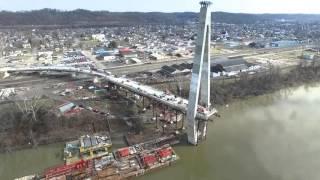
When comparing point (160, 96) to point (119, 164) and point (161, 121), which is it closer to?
point (161, 121)

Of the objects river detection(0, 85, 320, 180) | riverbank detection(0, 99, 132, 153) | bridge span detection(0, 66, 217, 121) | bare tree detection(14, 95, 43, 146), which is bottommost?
river detection(0, 85, 320, 180)

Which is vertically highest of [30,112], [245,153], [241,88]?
[241,88]

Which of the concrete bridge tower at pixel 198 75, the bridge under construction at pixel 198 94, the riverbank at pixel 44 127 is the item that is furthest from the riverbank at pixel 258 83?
the riverbank at pixel 44 127

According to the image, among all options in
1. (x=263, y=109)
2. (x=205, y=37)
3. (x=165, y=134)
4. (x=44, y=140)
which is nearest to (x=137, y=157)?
(x=165, y=134)

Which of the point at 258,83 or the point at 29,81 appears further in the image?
the point at 29,81

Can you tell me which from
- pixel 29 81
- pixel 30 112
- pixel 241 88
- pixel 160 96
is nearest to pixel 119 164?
pixel 160 96

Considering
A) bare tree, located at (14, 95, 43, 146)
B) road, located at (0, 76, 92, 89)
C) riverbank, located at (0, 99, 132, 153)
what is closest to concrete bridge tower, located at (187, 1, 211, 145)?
riverbank, located at (0, 99, 132, 153)

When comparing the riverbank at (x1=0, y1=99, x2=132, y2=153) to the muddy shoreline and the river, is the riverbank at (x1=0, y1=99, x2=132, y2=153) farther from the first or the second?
the river

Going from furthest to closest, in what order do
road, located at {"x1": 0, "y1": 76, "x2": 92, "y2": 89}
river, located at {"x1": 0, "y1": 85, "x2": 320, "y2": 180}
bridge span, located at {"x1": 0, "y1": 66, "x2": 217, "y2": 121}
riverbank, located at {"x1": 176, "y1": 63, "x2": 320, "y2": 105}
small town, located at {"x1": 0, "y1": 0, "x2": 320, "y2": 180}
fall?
road, located at {"x1": 0, "y1": 76, "x2": 92, "y2": 89} < riverbank, located at {"x1": 176, "y1": 63, "x2": 320, "y2": 105} < bridge span, located at {"x1": 0, "y1": 66, "x2": 217, "y2": 121} < small town, located at {"x1": 0, "y1": 0, "x2": 320, "y2": 180} < river, located at {"x1": 0, "y1": 85, "x2": 320, "y2": 180}

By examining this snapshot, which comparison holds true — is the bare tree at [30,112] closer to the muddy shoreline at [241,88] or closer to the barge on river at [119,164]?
the muddy shoreline at [241,88]
